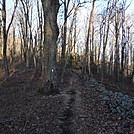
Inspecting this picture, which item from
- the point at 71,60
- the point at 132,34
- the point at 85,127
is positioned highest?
the point at 132,34

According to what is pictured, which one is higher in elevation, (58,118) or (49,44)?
(49,44)

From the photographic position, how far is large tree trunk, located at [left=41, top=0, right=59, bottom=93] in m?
10.0

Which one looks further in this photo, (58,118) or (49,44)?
(49,44)

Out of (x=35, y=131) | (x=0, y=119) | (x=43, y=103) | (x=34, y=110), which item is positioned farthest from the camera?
(x=43, y=103)

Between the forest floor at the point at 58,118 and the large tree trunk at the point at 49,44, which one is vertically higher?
the large tree trunk at the point at 49,44

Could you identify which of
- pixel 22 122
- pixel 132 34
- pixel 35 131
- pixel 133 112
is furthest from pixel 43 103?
pixel 132 34

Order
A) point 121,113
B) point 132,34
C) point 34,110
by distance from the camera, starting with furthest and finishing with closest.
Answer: point 132,34 < point 34,110 < point 121,113

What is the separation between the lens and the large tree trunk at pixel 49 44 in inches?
394

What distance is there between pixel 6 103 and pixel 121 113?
5.78 meters

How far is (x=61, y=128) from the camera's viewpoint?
550 cm

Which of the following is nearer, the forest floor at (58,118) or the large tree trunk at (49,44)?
the forest floor at (58,118)

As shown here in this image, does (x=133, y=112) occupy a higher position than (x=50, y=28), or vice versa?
(x=50, y=28)

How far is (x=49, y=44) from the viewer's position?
1026cm

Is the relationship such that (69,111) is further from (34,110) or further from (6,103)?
(6,103)
